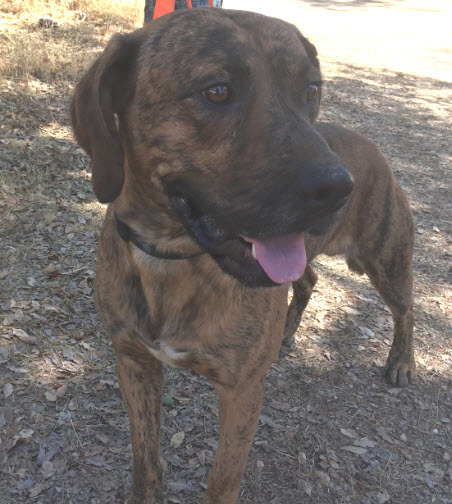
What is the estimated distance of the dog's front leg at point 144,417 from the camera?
2668mm

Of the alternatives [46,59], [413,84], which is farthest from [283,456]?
[413,84]

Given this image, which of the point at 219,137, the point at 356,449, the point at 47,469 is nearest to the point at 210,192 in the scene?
the point at 219,137

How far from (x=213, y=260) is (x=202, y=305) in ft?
0.67

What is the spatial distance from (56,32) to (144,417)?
736 cm

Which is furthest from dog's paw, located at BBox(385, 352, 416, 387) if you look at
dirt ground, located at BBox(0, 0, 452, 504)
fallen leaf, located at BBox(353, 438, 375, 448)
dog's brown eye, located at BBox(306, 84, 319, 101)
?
dog's brown eye, located at BBox(306, 84, 319, 101)

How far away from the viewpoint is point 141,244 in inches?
91.1

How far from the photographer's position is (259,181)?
6.23 feet

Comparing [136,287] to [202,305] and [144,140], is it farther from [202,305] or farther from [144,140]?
[144,140]

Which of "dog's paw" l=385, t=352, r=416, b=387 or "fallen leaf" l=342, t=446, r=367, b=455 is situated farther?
"dog's paw" l=385, t=352, r=416, b=387

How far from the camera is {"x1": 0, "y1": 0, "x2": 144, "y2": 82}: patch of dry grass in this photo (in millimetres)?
6816

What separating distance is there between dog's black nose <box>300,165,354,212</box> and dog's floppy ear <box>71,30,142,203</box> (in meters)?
0.77

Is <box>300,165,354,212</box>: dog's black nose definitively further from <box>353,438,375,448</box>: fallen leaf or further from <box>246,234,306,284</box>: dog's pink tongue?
<box>353,438,375,448</box>: fallen leaf

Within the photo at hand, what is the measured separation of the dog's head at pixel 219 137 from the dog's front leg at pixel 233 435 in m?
0.65

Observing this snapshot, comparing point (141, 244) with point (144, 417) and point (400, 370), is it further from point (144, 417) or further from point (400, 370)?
point (400, 370)
